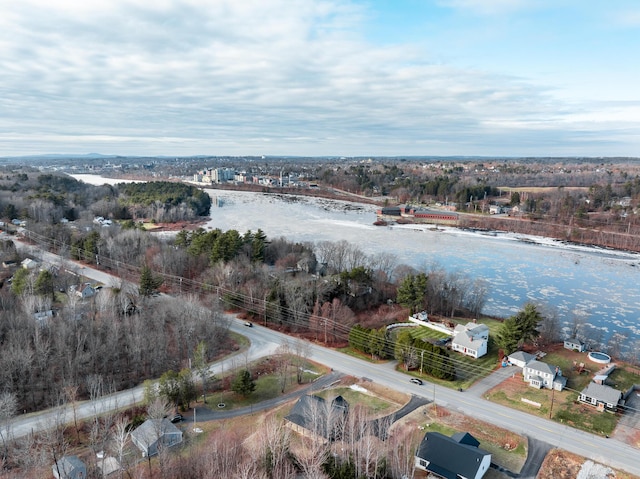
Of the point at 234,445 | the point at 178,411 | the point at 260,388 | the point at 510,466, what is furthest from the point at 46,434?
the point at 510,466

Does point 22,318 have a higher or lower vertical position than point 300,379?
higher

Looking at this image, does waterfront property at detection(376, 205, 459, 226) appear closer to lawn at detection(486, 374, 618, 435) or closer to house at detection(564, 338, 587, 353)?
house at detection(564, 338, 587, 353)

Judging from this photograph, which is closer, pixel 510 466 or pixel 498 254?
pixel 510 466

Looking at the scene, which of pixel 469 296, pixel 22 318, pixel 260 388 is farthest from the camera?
pixel 469 296

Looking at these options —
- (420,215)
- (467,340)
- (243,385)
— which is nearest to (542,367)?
(467,340)

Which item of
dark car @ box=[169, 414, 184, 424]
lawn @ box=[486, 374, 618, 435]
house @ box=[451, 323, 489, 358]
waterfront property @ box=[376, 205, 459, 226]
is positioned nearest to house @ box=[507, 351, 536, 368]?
lawn @ box=[486, 374, 618, 435]

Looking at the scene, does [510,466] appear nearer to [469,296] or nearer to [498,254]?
[469,296]
